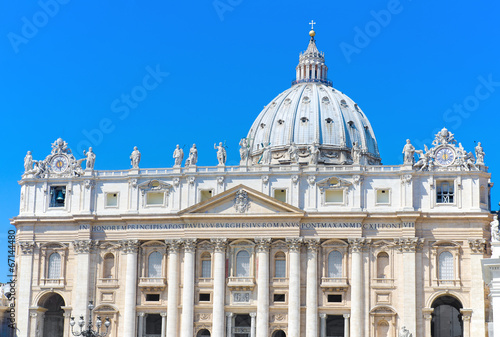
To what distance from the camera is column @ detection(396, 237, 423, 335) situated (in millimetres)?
77625

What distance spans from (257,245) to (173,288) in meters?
7.82

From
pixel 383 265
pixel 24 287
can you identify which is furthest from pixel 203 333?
pixel 24 287

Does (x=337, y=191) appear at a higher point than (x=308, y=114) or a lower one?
lower

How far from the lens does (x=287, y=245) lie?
80.7 m

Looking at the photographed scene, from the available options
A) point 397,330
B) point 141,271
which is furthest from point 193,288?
point 397,330

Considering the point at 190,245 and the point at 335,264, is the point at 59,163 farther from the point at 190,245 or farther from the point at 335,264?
the point at 335,264

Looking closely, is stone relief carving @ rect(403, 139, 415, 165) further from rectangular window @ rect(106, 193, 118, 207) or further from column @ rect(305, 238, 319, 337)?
rectangular window @ rect(106, 193, 118, 207)

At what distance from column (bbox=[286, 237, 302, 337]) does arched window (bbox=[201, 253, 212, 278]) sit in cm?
686

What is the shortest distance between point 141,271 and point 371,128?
5220cm

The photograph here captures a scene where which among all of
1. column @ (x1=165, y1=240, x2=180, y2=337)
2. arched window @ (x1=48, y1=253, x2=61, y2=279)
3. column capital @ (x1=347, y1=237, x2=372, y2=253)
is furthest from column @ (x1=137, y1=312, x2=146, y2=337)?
column capital @ (x1=347, y1=237, x2=372, y2=253)

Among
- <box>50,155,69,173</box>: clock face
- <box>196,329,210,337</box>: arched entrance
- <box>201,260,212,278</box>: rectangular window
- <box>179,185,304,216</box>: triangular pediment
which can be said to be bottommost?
<box>196,329,210,337</box>: arched entrance

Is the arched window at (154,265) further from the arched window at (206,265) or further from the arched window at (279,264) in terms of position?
the arched window at (279,264)

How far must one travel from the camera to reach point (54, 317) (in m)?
87.1

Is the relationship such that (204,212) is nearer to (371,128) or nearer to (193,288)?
(193,288)
